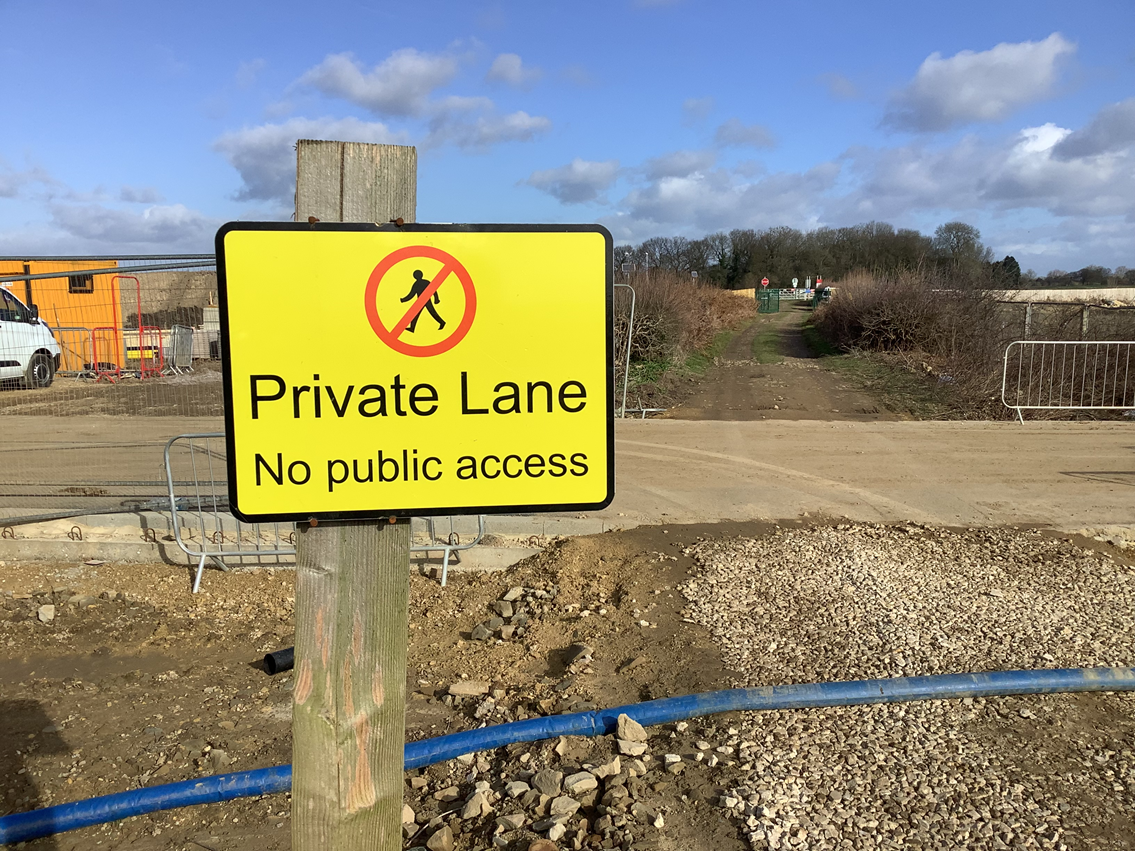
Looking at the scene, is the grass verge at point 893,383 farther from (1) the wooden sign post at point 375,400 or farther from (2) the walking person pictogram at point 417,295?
(2) the walking person pictogram at point 417,295

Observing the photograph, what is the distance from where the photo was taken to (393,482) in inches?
66.7

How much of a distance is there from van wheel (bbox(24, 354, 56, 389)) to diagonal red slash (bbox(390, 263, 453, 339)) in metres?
8.24

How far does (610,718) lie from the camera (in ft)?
11.6

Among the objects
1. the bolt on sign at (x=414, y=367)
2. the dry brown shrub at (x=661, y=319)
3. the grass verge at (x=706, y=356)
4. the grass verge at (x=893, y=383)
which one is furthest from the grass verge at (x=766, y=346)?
the bolt on sign at (x=414, y=367)

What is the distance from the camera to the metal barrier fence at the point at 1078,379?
12.8 meters

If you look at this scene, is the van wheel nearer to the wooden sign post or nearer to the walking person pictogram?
the wooden sign post

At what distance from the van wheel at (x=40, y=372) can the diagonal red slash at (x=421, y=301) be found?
8.24m

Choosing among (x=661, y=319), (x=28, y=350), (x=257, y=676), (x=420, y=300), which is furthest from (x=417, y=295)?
(x=661, y=319)

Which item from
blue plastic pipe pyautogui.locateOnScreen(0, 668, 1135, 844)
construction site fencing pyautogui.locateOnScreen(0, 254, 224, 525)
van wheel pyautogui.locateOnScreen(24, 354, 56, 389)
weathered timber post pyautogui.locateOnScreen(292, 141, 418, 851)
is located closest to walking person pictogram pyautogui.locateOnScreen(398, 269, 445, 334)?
weathered timber post pyautogui.locateOnScreen(292, 141, 418, 851)

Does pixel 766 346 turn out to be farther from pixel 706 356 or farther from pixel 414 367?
pixel 414 367

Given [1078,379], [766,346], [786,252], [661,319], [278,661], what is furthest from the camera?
[786,252]

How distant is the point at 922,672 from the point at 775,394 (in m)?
12.7

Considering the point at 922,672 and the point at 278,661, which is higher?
the point at 278,661

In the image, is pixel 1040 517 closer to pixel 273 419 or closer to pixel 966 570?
pixel 966 570
